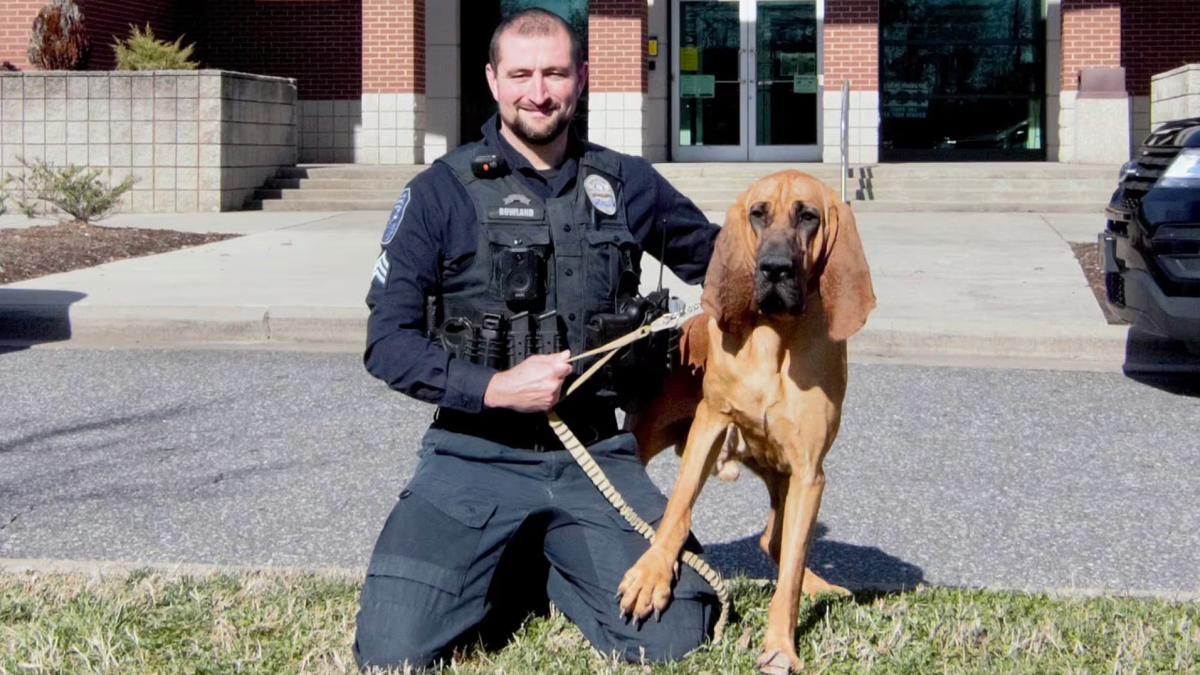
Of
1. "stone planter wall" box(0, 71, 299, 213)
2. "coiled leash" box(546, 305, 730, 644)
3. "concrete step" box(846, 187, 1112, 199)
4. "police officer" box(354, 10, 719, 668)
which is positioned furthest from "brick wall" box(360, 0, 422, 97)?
"coiled leash" box(546, 305, 730, 644)

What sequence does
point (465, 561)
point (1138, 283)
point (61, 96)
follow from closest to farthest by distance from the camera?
point (465, 561), point (1138, 283), point (61, 96)

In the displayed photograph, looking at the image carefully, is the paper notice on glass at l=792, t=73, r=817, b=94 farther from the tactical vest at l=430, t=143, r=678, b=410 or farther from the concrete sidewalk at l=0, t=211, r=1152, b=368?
the tactical vest at l=430, t=143, r=678, b=410

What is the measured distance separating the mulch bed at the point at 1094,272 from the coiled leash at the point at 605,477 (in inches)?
233

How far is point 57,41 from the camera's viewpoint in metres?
18.9

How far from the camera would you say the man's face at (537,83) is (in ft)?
13.0

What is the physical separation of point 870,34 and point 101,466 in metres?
15.3

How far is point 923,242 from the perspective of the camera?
13719mm

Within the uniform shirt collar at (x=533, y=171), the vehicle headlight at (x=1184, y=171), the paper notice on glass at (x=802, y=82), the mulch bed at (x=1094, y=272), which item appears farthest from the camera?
the paper notice on glass at (x=802, y=82)

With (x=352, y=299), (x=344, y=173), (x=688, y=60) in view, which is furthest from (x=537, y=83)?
(x=688, y=60)

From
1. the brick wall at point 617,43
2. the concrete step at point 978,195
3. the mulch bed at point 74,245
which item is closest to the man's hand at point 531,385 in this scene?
the mulch bed at point 74,245

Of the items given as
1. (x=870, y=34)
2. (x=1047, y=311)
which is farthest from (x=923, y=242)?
(x=870, y=34)

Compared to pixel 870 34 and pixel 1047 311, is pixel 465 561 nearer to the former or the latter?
pixel 1047 311

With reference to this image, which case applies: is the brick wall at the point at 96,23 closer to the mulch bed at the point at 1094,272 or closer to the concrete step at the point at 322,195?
the concrete step at the point at 322,195

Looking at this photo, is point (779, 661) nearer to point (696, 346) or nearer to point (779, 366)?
point (779, 366)
